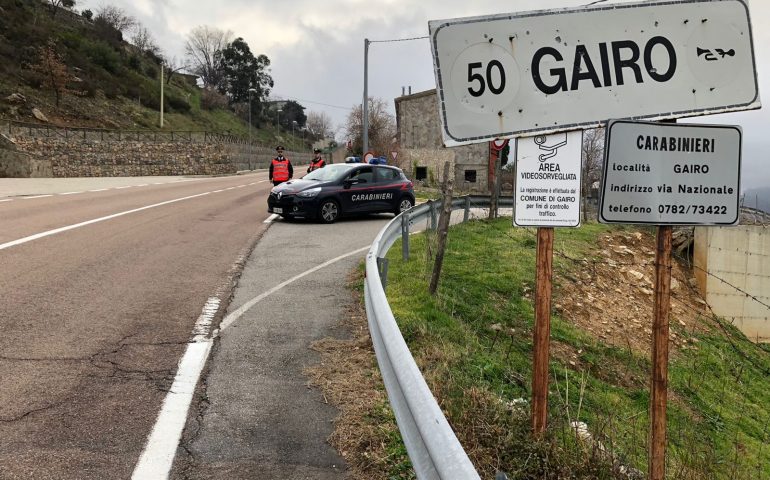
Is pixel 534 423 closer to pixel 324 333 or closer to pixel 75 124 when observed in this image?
pixel 324 333

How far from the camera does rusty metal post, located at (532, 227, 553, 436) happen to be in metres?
3.70

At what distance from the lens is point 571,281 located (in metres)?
11.1

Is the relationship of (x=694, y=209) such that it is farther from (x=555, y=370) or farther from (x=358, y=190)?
(x=358, y=190)

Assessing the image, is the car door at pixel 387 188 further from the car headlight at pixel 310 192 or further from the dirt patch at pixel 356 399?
the dirt patch at pixel 356 399

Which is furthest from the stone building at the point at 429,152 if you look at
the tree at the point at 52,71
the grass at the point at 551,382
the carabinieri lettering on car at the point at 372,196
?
the grass at the point at 551,382

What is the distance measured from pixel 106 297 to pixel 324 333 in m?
2.58

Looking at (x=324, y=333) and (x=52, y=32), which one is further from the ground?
(x=52, y=32)

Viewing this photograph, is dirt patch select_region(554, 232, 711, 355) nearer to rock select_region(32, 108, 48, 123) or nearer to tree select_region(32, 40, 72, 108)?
rock select_region(32, 108, 48, 123)

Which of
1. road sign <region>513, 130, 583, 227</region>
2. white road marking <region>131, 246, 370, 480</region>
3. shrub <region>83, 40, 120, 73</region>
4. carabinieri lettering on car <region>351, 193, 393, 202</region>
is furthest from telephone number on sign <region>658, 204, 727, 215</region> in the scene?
shrub <region>83, 40, 120, 73</region>

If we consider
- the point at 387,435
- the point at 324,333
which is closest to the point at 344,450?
the point at 387,435

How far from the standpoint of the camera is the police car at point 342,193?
47.9 feet

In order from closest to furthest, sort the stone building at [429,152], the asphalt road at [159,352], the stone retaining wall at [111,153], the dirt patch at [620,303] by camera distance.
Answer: the asphalt road at [159,352] → the dirt patch at [620,303] → the stone retaining wall at [111,153] → the stone building at [429,152]

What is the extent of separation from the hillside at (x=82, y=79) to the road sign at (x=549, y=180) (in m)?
46.9

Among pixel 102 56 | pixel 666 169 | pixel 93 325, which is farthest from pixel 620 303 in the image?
pixel 102 56
